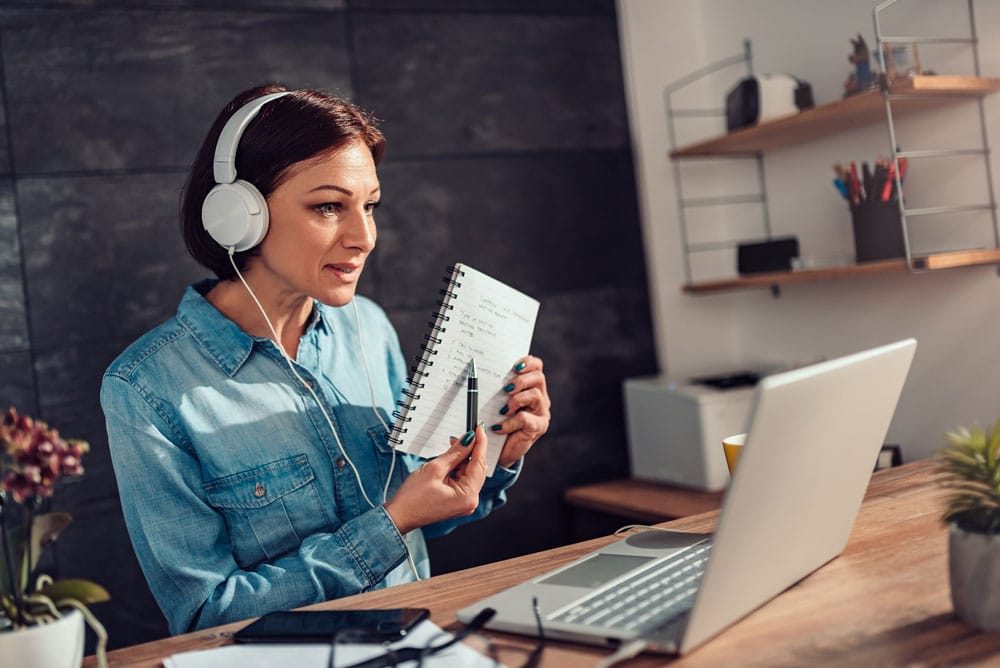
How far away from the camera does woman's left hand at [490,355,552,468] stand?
1.35m

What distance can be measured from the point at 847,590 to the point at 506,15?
208 centimetres

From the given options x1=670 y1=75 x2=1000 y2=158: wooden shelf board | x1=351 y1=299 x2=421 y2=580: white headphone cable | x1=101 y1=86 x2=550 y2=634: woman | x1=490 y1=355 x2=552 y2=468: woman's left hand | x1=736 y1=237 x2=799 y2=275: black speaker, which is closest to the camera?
x1=101 y1=86 x2=550 y2=634: woman

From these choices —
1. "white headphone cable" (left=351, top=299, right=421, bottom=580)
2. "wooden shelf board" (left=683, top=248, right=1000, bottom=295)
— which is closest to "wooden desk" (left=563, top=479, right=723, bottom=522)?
"wooden shelf board" (left=683, top=248, right=1000, bottom=295)

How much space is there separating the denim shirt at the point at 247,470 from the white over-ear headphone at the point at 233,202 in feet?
0.40

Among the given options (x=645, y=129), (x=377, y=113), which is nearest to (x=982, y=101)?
(x=645, y=129)

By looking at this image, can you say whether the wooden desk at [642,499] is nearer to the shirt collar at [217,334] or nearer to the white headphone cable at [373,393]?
the white headphone cable at [373,393]

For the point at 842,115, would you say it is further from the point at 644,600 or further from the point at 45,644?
the point at 45,644

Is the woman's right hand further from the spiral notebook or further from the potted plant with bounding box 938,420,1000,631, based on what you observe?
the potted plant with bounding box 938,420,1000,631

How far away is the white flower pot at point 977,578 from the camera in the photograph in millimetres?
801

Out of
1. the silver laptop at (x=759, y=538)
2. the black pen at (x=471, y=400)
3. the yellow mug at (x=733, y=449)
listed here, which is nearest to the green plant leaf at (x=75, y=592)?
the silver laptop at (x=759, y=538)

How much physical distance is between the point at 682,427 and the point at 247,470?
4.53 feet

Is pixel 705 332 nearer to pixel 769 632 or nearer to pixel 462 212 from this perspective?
pixel 462 212

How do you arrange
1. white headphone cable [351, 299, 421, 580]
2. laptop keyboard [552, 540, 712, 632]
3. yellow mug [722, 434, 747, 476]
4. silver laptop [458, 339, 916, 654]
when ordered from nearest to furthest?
silver laptop [458, 339, 916, 654]
laptop keyboard [552, 540, 712, 632]
yellow mug [722, 434, 747, 476]
white headphone cable [351, 299, 421, 580]

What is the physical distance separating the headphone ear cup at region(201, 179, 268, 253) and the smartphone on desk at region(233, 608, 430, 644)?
60 centimetres
